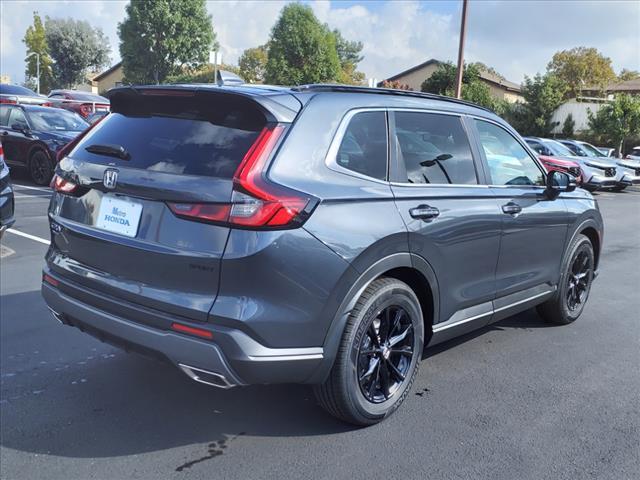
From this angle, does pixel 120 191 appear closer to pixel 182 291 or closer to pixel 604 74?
pixel 182 291

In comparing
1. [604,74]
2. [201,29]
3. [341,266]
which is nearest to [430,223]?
[341,266]

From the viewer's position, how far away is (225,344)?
2.61 m

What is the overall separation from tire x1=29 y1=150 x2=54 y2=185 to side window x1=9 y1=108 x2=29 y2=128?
0.83 m

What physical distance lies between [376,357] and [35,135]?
11.4 meters

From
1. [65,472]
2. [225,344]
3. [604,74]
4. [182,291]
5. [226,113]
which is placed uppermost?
[604,74]

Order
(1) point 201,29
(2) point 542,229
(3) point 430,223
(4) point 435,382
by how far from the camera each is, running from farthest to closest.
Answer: (1) point 201,29 → (2) point 542,229 → (4) point 435,382 → (3) point 430,223

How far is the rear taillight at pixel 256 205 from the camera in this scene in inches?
102

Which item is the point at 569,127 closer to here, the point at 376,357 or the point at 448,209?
the point at 448,209

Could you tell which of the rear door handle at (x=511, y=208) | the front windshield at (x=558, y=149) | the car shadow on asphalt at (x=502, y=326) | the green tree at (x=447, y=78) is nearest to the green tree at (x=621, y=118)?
the green tree at (x=447, y=78)

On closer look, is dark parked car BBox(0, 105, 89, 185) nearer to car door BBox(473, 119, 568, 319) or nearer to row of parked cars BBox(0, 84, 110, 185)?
row of parked cars BBox(0, 84, 110, 185)

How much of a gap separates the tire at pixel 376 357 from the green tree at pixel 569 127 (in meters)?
38.7

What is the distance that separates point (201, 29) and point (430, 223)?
183 ft

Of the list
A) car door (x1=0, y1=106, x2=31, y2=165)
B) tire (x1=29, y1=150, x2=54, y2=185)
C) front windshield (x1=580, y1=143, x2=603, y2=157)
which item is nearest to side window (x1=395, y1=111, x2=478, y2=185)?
tire (x1=29, y1=150, x2=54, y2=185)

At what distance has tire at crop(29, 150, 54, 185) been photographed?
12.3 meters
